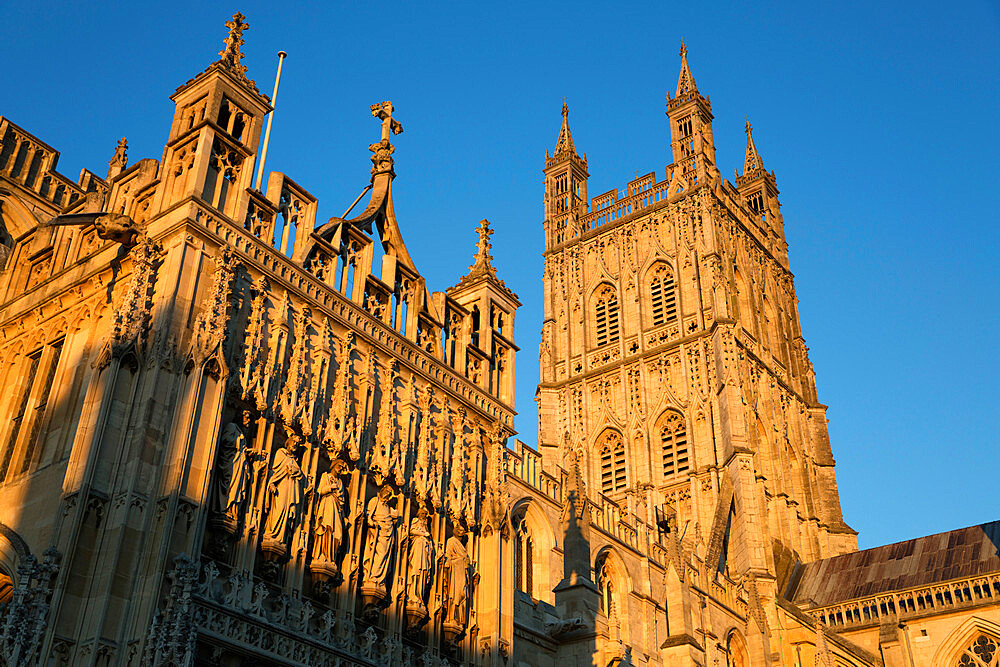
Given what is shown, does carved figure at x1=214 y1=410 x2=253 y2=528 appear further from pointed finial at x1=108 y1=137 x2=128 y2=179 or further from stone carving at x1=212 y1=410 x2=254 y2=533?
pointed finial at x1=108 y1=137 x2=128 y2=179

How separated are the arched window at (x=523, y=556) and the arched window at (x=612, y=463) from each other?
2082 cm

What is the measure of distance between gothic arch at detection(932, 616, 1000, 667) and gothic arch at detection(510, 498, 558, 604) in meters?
18.8

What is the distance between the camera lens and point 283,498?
1355 centimetres

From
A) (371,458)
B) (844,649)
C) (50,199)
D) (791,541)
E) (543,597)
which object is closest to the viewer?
(371,458)

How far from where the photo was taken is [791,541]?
45844 millimetres

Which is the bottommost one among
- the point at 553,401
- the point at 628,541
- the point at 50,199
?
the point at 628,541

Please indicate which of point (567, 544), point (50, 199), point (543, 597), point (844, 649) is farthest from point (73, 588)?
point (844, 649)

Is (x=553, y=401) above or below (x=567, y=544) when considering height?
above

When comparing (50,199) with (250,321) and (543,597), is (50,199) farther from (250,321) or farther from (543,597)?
(543,597)

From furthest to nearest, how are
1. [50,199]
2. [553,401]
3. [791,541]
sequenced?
[553,401], [791,541], [50,199]

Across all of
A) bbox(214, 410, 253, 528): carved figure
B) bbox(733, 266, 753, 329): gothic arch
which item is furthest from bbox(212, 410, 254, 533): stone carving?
bbox(733, 266, 753, 329): gothic arch

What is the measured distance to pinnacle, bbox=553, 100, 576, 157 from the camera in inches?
2372

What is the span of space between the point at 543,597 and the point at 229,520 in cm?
1422

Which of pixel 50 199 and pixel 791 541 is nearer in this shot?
pixel 50 199
